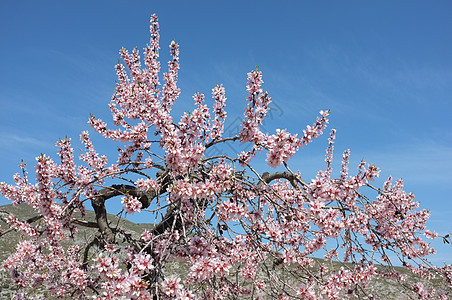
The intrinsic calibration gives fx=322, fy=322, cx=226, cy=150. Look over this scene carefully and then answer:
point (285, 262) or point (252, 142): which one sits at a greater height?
point (252, 142)

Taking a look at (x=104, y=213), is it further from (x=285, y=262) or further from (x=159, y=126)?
(x=285, y=262)

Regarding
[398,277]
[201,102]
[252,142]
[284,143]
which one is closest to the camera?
[284,143]

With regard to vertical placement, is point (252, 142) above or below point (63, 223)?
above

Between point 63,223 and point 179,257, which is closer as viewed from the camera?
point 179,257

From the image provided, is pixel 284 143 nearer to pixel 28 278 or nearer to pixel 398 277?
pixel 398 277

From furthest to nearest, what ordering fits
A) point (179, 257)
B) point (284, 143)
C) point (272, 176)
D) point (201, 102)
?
1. point (272, 176)
2. point (201, 102)
3. point (179, 257)
4. point (284, 143)

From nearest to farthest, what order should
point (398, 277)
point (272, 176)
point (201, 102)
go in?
1. point (201, 102)
2. point (398, 277)
3. point (272, 176)

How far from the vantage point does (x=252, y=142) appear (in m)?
4.25

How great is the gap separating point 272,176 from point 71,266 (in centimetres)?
423

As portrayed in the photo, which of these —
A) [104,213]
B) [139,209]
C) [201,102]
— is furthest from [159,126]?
[104,213]

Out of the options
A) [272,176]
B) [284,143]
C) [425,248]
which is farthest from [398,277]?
[284,143]

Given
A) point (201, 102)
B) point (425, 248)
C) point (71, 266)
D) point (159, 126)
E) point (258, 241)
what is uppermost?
point (201, 102)

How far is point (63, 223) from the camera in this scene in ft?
16.3

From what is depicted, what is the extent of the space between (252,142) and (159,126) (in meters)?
1.30
